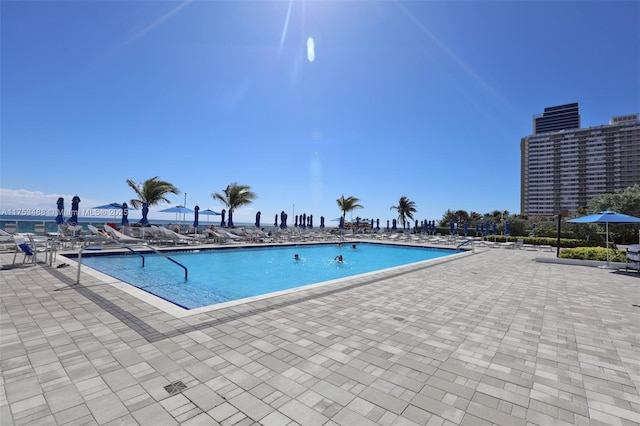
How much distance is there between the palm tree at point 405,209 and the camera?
3944 cm

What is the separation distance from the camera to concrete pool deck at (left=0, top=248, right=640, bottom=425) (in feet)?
7.09

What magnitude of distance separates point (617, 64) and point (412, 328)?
22728 millimetres

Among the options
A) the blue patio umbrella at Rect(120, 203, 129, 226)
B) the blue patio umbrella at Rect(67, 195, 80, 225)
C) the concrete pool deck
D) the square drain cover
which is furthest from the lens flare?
the blue patio umbrella at Rect(67, 195, 80, 225)

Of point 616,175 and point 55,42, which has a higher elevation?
point 616,175

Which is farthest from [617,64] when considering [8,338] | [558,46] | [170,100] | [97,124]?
[97,124]

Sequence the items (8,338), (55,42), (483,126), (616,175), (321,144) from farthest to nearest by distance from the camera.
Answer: (616,175)
(321,144)
(483,126)
(55,42)
(8,338)

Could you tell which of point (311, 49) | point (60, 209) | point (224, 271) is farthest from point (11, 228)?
point (311, 49)

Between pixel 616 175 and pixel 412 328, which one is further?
pixel 616 175

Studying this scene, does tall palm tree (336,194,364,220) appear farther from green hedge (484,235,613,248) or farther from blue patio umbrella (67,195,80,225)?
blue patio umbrella (67,195,80,225)

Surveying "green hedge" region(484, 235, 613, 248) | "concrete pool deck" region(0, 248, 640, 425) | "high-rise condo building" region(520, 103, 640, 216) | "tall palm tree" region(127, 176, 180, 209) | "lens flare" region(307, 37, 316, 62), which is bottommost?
"concrete pool deck" region(0, 248, 640, 425)

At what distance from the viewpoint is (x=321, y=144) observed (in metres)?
22.0

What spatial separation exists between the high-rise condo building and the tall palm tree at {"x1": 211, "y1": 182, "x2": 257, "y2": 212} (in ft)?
269

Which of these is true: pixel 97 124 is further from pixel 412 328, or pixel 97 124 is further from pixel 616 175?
pixel 616 175

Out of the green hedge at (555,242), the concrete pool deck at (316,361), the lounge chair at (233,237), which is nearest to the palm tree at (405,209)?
the green hedge at (555,242)
